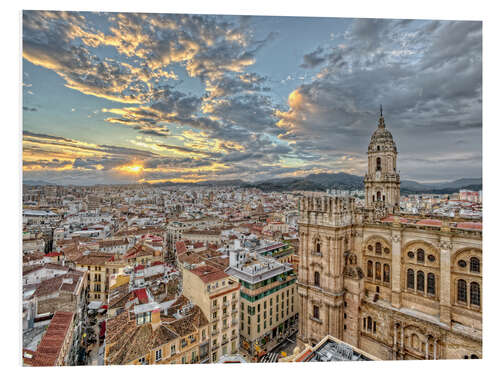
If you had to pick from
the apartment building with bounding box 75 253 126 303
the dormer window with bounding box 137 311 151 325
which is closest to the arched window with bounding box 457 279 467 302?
the dormer window with bounding box 137 311 151 325

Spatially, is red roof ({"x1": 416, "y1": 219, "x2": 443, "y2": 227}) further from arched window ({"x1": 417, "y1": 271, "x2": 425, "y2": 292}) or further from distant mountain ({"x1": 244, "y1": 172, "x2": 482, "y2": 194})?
arched window ({"x1": 417, "y1": 271, "x2": 425, "y2": 292})

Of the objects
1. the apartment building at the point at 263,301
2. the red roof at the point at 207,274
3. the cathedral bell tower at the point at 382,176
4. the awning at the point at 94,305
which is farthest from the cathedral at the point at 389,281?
the awning at the point at 94,305

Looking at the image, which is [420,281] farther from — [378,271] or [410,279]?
[378,271]

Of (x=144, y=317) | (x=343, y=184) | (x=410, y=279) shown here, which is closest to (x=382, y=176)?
(x=343, y=184)

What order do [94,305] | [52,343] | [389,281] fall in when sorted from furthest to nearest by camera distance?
[94,305], [389,281], [52,343]

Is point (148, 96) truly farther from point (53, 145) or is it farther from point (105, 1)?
point (53, 145)

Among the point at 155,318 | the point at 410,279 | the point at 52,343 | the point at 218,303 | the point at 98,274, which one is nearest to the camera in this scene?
the point at 52,343
